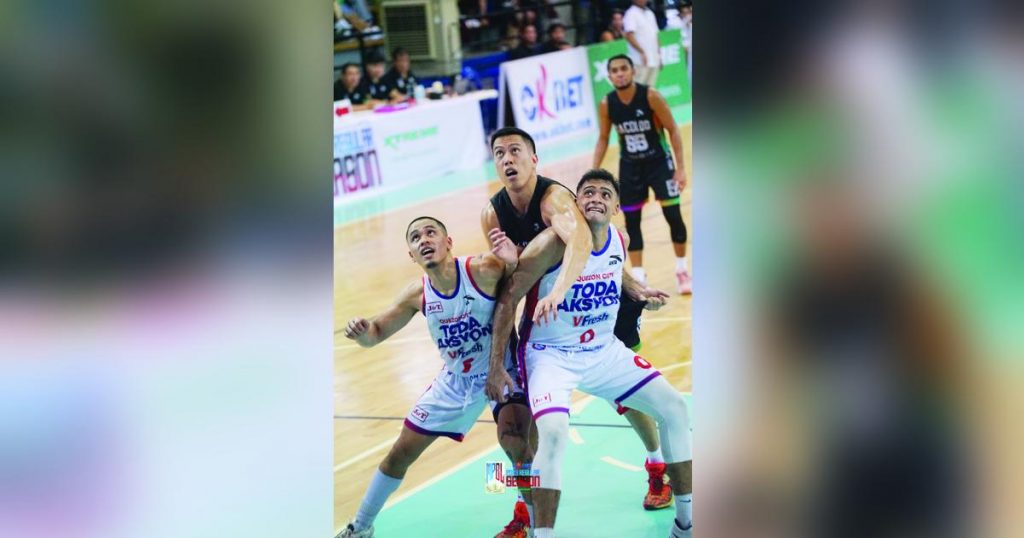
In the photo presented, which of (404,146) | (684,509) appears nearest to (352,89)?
(404,146)

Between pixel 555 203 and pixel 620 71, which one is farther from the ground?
pixel 620 71

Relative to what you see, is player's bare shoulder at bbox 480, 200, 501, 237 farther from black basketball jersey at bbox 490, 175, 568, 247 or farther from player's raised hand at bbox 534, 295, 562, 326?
player's raised hand at bbox 534, 295, 562, 326

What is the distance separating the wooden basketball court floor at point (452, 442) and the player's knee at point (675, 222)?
0.47 meters

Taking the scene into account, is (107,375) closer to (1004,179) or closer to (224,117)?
(224,117)

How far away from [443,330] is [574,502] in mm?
1086

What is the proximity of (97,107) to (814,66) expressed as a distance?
2.20 meters

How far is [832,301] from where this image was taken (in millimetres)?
3346

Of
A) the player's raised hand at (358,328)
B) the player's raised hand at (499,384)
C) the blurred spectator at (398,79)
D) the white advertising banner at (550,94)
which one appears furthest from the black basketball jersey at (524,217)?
the white advertising banner at (550,94)

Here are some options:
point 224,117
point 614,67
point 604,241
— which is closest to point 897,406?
point 604,241

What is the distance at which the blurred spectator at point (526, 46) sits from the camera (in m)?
14.9

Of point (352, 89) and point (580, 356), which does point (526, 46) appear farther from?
point (580, 356)

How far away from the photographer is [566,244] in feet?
15.0

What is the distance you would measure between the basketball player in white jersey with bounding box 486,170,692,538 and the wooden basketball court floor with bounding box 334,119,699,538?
35 centimetres

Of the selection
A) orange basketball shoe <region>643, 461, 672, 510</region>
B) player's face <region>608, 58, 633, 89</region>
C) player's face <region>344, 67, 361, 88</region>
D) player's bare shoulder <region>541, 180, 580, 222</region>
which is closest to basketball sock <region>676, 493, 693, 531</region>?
orange basketball shoe <region>643, 461, 672, 510</region>
